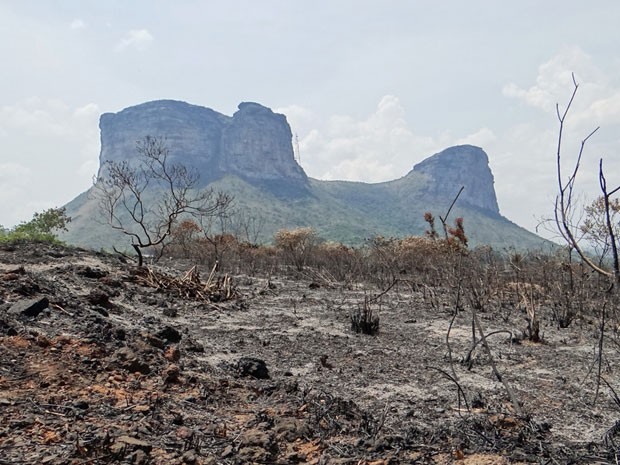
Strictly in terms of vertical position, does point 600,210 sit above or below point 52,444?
above

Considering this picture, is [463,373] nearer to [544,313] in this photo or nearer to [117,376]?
[117,376]

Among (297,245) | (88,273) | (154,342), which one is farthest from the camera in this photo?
(297,245)

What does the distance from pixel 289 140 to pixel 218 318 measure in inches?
4446

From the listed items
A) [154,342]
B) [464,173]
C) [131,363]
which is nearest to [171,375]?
[131,363]

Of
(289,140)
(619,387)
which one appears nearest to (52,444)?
(619,387)

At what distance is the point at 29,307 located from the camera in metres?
4.61

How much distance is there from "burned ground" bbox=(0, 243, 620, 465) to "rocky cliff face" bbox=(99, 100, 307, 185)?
96.6 m

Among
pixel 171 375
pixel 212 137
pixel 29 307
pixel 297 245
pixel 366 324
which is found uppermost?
pixel 212 137

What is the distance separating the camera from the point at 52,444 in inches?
97.0

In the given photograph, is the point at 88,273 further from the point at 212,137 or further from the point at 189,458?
the point at 212,137

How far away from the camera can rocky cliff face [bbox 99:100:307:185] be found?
106750mm

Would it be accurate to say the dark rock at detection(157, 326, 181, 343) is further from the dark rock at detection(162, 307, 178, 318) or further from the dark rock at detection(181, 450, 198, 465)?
the dark rock at detection(181, 450, 198, 465)

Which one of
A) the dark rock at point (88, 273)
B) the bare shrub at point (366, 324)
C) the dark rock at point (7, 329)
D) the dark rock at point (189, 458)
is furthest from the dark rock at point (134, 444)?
the dark rock at point (88, 273)

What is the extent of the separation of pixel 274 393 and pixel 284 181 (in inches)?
3862
